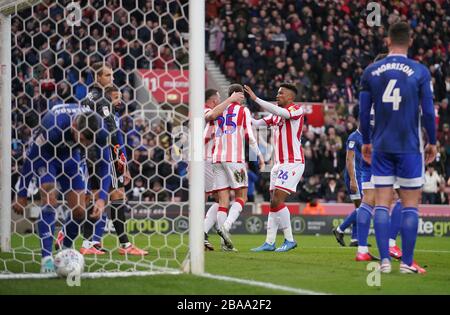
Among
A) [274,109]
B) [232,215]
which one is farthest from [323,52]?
[274,109]

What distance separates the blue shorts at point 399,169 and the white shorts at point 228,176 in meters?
4.27

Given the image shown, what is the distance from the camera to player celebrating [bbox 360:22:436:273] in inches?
312

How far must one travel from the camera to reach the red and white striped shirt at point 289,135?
1153cm

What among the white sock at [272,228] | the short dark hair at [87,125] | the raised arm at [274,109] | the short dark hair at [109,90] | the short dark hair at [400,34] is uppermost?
the short dark hair at [400,34]

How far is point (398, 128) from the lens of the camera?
7.93 m

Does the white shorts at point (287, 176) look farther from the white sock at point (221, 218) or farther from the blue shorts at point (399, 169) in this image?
the blue shorts at point (399, 169)

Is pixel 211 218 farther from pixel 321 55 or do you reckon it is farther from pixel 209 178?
pixel 321 55

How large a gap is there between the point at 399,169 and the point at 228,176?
4.48 m

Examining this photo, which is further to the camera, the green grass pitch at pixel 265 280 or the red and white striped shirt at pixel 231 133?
the red and white striped shirt at pixel 231 133

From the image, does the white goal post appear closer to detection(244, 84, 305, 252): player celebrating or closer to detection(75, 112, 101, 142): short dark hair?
detection(75, 112, 101, 142): short dark hair

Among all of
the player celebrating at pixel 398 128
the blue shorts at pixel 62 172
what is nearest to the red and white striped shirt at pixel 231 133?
the blue shorts at pixel 62 172

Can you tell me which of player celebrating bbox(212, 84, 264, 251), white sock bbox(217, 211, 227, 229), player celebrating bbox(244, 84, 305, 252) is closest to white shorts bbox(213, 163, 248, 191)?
player celebrating bbox(212, 84, 264, 251)
